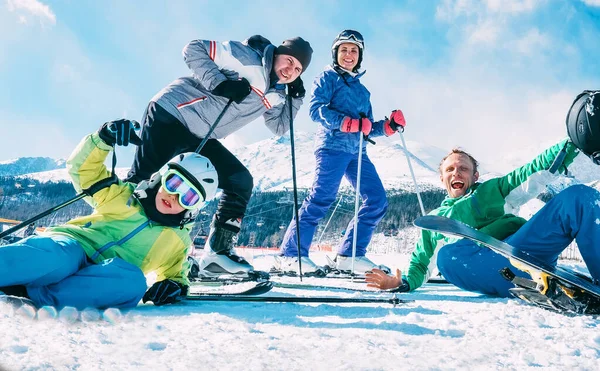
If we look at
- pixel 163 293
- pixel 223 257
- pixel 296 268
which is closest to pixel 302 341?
pixel 163 293

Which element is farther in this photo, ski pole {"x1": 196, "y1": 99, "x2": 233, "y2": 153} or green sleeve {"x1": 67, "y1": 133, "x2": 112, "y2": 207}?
ski pole {"x1": 196, "y1": 99, "x2": 233, "y2": 153}

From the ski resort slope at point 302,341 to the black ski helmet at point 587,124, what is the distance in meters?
0.94

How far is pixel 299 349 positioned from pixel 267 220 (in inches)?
4001

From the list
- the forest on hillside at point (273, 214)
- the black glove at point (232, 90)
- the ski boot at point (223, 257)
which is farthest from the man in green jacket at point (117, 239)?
the forest on hillside at point (273, 214)

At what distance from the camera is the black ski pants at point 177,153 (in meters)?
3.46

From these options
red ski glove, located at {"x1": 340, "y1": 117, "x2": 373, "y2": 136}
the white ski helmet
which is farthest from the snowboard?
red ski glove, located at {"x1": 340, "y1": 117, "x2": 373, "y2": 136}

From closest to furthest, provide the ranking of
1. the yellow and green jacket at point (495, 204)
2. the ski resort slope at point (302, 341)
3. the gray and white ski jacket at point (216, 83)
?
the ski resort slope at point (302, 341), the yellow and green jacket at point (495, 204), the gray and white ski jacket at point (216, 83)

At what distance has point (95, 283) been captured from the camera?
2.10 m

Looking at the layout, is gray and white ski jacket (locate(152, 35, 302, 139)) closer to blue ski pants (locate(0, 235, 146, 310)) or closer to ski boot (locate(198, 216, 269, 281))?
ski boot (locate(198, 216, 269, 281))

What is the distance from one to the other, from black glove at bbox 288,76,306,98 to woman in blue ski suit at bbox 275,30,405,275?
0.34 metres

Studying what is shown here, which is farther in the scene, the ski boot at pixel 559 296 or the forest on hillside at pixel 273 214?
the forest on hillside at pixel 273 214

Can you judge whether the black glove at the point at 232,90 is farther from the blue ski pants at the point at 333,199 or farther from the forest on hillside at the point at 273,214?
the forest on hillside at the point at 273,214

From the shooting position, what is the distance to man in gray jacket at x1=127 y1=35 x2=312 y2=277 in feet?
11.6

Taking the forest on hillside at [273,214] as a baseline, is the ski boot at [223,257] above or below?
below
